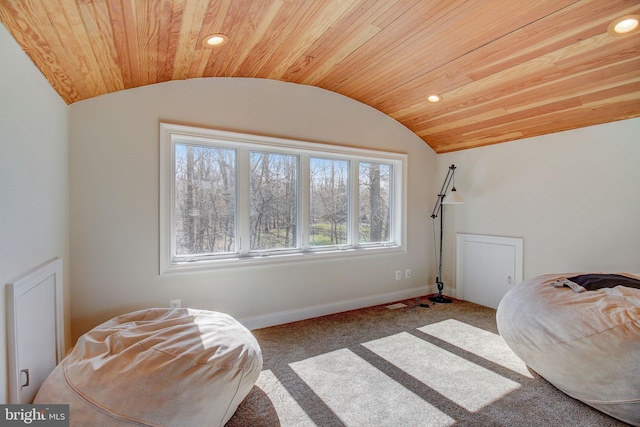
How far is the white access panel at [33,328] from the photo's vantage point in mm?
1323

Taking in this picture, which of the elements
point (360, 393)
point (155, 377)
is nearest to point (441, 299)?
point (360, 393)

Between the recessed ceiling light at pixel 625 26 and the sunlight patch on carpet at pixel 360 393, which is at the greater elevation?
the recessed ceiling light at pixel 625 26

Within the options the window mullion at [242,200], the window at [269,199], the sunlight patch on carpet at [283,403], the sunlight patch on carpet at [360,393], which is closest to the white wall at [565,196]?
the window at [269,199]

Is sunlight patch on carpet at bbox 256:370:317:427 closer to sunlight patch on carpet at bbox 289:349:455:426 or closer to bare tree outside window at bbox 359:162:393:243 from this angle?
sunlight patch on carpet at bbox 289:349:455:426

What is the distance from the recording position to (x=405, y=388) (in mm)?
2020

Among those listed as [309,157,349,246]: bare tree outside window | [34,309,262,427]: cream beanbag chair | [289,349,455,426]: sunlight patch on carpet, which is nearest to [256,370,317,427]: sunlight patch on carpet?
[289,349,455,426]: sunlight patch on carpet

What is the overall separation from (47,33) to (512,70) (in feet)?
9.76

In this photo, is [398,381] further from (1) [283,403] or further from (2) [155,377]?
(2) [155,377]

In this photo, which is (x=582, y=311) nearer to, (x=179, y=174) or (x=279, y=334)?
(x=279, y=334)

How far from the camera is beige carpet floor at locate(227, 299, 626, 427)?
1738mm

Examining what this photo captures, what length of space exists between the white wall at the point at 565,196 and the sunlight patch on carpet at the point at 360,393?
7.50 feet

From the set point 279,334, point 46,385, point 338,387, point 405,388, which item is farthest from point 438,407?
point 46,385

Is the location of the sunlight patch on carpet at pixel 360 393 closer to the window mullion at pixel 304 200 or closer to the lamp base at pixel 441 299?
the window mullion at pixel 304 200

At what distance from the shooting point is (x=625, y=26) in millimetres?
1798
